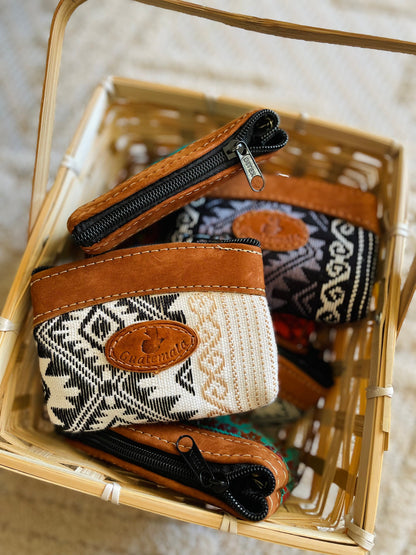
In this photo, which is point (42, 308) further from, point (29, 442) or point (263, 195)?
point (263, 195)

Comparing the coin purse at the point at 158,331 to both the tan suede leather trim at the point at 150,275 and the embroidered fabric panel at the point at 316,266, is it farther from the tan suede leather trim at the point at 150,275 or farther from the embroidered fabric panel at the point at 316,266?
the embroidered fabric panel at the point at 316,266

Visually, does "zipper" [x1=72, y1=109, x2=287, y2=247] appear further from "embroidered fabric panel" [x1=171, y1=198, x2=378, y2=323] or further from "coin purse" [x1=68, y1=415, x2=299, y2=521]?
"coin purse" [x1=68, y1=415, x2=299, y2=521]

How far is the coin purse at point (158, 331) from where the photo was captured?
58 centimetres

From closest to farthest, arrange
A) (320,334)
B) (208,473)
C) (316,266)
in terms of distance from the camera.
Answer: (208,473) < (316,266) < (320,334)

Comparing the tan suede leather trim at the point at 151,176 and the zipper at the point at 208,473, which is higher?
the tan suede leather trim at the point at 151,176

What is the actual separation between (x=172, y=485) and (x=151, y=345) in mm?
173

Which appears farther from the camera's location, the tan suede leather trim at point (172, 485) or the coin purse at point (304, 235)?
the coin purse at point (304, 235)

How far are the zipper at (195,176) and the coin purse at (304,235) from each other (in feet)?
0.31

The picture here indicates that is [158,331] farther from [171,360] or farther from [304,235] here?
[304,235]

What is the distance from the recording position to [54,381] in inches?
23.2

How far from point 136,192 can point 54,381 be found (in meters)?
0.24

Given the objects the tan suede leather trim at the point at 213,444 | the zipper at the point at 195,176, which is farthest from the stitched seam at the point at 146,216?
the tan suede leather trim at the point at 213,444

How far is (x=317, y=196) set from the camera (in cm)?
75

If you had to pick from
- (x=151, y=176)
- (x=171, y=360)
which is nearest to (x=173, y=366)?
(x=171, y=360)
